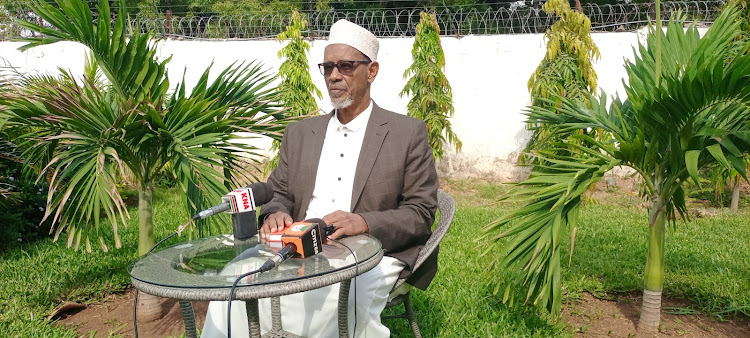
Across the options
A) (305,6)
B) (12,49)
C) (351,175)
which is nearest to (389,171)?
(351,175)

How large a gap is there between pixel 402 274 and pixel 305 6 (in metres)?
19.6

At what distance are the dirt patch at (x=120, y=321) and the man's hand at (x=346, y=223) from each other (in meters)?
1.95

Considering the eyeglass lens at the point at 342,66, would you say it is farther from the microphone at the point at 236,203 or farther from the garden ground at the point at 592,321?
the garden ground at the point at 592,321

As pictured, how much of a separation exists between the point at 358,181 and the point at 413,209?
12.1 inches

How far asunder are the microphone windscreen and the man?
0.11 m

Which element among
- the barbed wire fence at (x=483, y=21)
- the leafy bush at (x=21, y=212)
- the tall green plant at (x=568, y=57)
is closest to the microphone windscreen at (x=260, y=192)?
the leafy bush at (x=21, y=212)

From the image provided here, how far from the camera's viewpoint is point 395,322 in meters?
3.74

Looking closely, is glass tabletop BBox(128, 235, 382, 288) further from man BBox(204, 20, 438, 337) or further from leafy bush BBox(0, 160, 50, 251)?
leafy bush BBox(0, 160, 50, 251)

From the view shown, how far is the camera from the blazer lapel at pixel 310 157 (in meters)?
2.77

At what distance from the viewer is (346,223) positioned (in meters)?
2.29

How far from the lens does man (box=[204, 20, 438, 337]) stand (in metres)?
2.41

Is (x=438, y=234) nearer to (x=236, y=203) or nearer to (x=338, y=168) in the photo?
(x=338, y=168)

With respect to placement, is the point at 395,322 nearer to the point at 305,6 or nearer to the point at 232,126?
the point at 232,126

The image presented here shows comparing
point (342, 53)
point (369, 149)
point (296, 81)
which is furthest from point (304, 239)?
point (296, 81)
